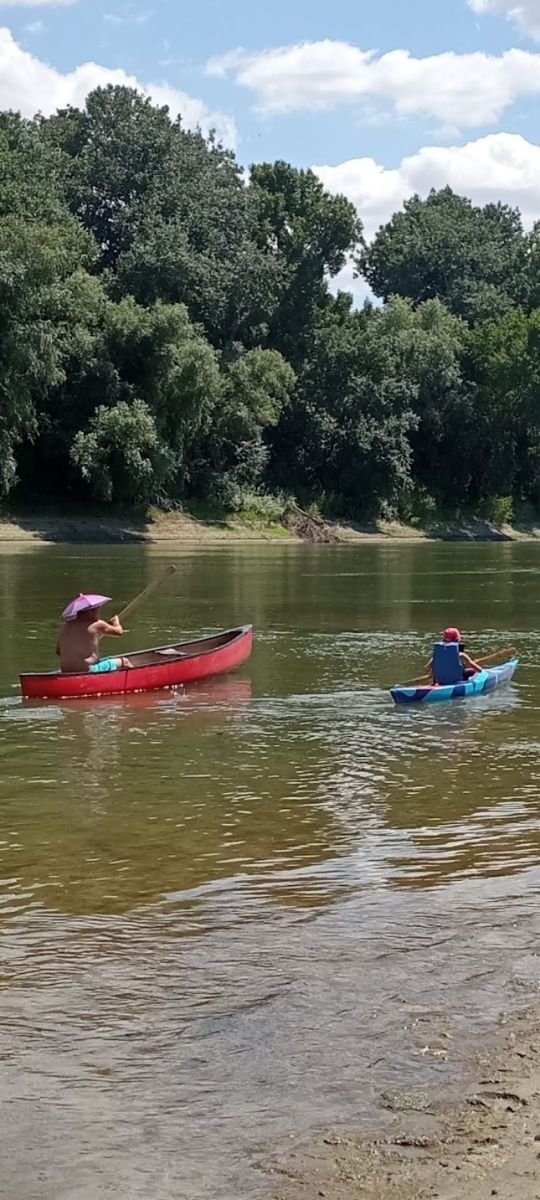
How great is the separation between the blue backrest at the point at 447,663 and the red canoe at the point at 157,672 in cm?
335

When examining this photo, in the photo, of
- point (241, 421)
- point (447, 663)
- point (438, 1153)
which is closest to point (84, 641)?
point (447, 663)

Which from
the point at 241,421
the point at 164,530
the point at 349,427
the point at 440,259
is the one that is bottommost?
the point at 164,530

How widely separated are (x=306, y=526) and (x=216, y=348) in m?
11.4

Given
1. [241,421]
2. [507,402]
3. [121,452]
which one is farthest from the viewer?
[507,402]

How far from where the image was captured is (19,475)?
66.1 meters

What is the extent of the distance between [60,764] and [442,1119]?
9348mm

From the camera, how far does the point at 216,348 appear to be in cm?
7656

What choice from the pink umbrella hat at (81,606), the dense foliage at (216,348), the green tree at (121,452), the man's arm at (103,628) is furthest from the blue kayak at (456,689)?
the green tree at (121,452)

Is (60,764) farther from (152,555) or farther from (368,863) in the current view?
(152,555)

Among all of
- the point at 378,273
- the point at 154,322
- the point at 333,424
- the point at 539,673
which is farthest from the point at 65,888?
the point at 378,273

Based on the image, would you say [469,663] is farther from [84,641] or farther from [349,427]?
[349,427]

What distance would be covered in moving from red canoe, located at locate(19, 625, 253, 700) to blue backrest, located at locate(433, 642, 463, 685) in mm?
3349

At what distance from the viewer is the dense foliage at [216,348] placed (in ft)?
208

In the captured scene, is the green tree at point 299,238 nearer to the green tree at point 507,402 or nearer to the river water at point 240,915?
the green tree at point 507,402
